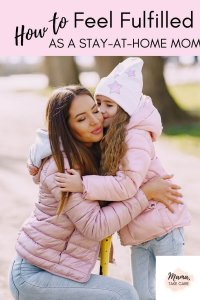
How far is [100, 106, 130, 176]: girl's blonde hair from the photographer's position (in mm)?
3152

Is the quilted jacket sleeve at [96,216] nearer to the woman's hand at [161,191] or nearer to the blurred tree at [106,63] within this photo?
the woman's hand at [161,191]

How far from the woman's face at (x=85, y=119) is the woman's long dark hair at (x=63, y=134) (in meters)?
0.02

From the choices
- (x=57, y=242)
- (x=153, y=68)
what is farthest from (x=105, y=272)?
(x=153, y=68)

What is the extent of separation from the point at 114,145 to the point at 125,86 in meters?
0.32

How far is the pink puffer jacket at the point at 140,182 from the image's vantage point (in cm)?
310

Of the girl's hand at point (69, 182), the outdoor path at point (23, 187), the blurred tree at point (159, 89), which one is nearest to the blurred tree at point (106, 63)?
the blurred tree at point (159, 89)

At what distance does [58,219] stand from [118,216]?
0.27 meters

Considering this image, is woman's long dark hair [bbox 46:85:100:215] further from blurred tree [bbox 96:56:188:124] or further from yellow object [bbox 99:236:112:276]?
blurred tree [bbox 96:56:188:124]

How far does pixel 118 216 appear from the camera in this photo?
311 cm

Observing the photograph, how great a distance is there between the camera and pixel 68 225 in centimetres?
309

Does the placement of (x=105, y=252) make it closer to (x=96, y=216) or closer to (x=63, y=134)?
(x=96, y=216)

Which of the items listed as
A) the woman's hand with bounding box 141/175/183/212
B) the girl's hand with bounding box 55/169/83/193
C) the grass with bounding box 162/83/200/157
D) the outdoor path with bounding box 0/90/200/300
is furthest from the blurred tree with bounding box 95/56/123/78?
the girl's hand with bounding box 55/169/83/193

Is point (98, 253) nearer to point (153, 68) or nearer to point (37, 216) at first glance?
point (37, 216)

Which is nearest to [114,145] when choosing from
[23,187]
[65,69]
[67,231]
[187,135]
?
[67,231]
